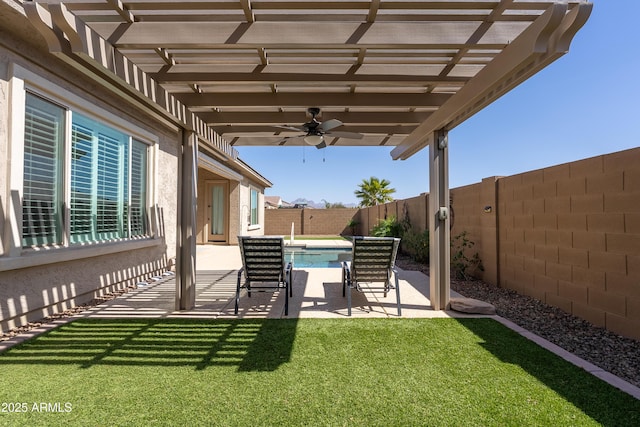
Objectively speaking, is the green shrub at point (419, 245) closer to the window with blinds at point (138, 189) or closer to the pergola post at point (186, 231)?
the pergola post at point (186, 231)

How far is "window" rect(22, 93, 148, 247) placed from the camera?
167 inches

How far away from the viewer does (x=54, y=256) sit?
14.4 feet

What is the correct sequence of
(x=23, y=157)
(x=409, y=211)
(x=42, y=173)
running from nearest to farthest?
(x=23, y=157), (x=42, y=173), (x=409, y=211)

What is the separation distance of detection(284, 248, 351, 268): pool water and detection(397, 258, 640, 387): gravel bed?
498 cm

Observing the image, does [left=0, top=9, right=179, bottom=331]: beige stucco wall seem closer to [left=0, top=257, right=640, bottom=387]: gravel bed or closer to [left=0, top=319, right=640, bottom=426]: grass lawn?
[left=0, top=257, right=640, bottom=387]: gravel bed

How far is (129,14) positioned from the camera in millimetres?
3508

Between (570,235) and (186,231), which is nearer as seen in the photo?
(570,235)

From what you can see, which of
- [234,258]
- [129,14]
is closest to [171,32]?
[129,14]

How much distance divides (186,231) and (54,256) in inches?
65.3

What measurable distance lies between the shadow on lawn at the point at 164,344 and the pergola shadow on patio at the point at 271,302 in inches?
14.7

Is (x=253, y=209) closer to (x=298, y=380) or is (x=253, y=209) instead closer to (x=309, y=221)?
(x=309, y=221)

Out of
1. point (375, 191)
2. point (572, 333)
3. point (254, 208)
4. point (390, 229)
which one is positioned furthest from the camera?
point (375, 191)

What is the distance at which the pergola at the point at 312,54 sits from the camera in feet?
9.77

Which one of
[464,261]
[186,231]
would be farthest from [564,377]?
[464,261]
